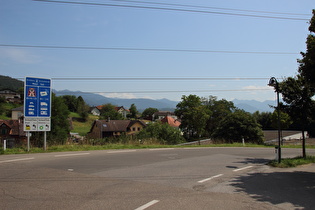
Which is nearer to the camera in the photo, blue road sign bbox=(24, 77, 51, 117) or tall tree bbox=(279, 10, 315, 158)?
tall tree bbox=(279, 10, 315, 158)

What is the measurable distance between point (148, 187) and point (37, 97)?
1169cm

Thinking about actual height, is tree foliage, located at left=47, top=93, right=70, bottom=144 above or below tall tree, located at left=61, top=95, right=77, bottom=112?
below

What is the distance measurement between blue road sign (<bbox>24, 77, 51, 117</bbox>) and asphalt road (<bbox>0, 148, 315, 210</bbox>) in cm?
572

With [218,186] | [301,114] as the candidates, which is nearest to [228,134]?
[301,114]

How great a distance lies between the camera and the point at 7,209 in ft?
17.0

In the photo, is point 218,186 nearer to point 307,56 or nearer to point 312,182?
point 312,182

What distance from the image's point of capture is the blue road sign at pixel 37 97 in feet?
50.6

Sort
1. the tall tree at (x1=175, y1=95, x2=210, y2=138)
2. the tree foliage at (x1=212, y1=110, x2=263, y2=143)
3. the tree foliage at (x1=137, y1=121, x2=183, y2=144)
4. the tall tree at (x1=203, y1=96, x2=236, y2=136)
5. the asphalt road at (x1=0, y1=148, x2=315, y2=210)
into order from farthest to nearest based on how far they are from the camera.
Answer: the tall tree at (x1=203, y1=96, x2=236, y2=136) < the tall tree at (x1=175, y1=95, x2=210, y2=138) < the tree foliage at (x1=137, y1=121, x2=183, y2=144) < the tree foliage at (x1=212, y1=110, x2=263, y2=143) < the asphalt road at (x1=0, y1=148, x2=315, y2=210)

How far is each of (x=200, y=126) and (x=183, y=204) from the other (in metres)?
38.1

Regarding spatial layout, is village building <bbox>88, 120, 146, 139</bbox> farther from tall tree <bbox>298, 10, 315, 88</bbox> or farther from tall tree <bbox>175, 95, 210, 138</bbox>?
tall tree <bbox>298, 10, 315, 88</bbox>

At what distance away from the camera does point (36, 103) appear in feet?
51.9

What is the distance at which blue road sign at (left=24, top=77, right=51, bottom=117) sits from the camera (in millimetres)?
15430

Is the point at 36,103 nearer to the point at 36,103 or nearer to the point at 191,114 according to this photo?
the point at 36,103

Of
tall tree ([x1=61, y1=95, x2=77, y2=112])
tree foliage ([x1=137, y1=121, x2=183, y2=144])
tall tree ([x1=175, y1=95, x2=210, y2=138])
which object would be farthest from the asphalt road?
tall tree ([x1=61, y1=95, x2=77, y2=112])
